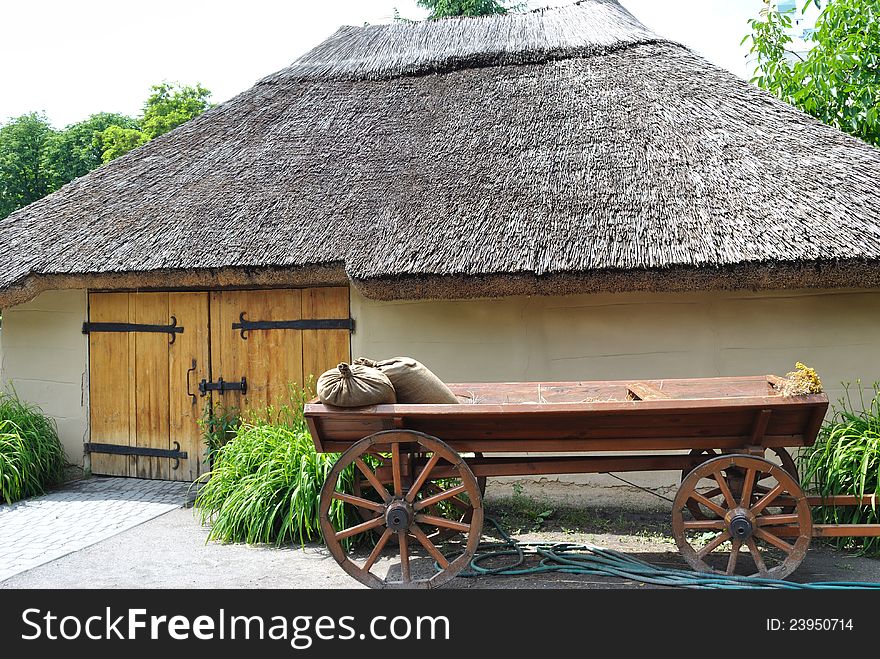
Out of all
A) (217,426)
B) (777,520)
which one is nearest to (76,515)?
(217,426)

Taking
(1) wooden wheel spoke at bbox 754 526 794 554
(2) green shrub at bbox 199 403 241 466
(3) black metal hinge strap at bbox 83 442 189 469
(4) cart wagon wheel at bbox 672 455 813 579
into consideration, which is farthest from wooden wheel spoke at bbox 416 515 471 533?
(3) black metal hinge strap at bbox 83 442 189 469

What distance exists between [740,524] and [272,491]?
113 inches

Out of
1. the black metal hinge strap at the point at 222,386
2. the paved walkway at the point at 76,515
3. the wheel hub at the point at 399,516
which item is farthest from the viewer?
the black metal hinge strap at the point at 222,386

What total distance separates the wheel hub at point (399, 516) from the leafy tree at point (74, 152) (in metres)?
26.2

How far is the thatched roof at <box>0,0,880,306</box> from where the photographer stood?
4926mm

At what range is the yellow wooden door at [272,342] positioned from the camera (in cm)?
602

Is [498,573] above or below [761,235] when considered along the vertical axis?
below

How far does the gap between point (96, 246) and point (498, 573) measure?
172 inches

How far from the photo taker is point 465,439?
12.6ft

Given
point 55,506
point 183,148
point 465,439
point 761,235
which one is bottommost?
point 55,506

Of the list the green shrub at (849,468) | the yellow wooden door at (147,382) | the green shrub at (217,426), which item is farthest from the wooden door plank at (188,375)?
the green shrub at (849,468)

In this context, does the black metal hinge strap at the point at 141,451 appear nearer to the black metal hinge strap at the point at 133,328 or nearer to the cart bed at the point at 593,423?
the black metal hinge strap at the point at 133,328
